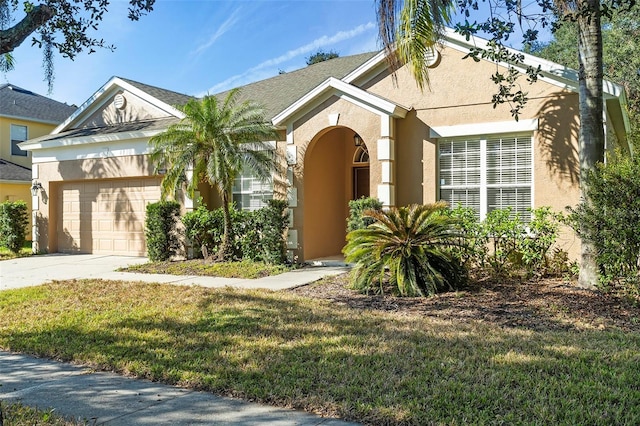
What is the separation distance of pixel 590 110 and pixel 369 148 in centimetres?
473

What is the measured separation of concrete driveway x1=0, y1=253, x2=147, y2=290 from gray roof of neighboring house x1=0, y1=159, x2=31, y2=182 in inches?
318

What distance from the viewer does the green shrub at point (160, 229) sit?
1374cm

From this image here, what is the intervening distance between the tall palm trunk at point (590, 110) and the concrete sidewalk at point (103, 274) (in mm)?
4889

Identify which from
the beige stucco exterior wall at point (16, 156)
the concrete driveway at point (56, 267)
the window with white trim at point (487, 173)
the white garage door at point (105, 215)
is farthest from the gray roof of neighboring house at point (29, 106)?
the window with white trim at point (487, 173)

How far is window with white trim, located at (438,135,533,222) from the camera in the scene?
10969 millimetres

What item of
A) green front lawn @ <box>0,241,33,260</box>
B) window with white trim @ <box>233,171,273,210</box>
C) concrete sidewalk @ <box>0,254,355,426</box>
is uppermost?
window with white trim @ <box>233,171,273,210</box>

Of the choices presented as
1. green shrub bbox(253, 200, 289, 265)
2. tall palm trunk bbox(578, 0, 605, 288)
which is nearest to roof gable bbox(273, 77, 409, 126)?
green shrub bbox(253, 200, 289, 265)

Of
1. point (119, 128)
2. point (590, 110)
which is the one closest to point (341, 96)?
point (590, 110)

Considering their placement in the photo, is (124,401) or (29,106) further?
(29,106)

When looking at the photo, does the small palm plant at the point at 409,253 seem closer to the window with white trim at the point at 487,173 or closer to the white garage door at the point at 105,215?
the window with white trim at the point at 487,173

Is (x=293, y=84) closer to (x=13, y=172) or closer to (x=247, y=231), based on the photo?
(x=247, y=231)

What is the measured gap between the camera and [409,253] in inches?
340

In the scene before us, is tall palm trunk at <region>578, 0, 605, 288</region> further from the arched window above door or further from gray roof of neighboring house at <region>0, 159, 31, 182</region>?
gray roof of neighboring house at <region>0, 159, 31, 182</region>

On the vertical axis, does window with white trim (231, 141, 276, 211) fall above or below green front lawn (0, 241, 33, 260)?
above
